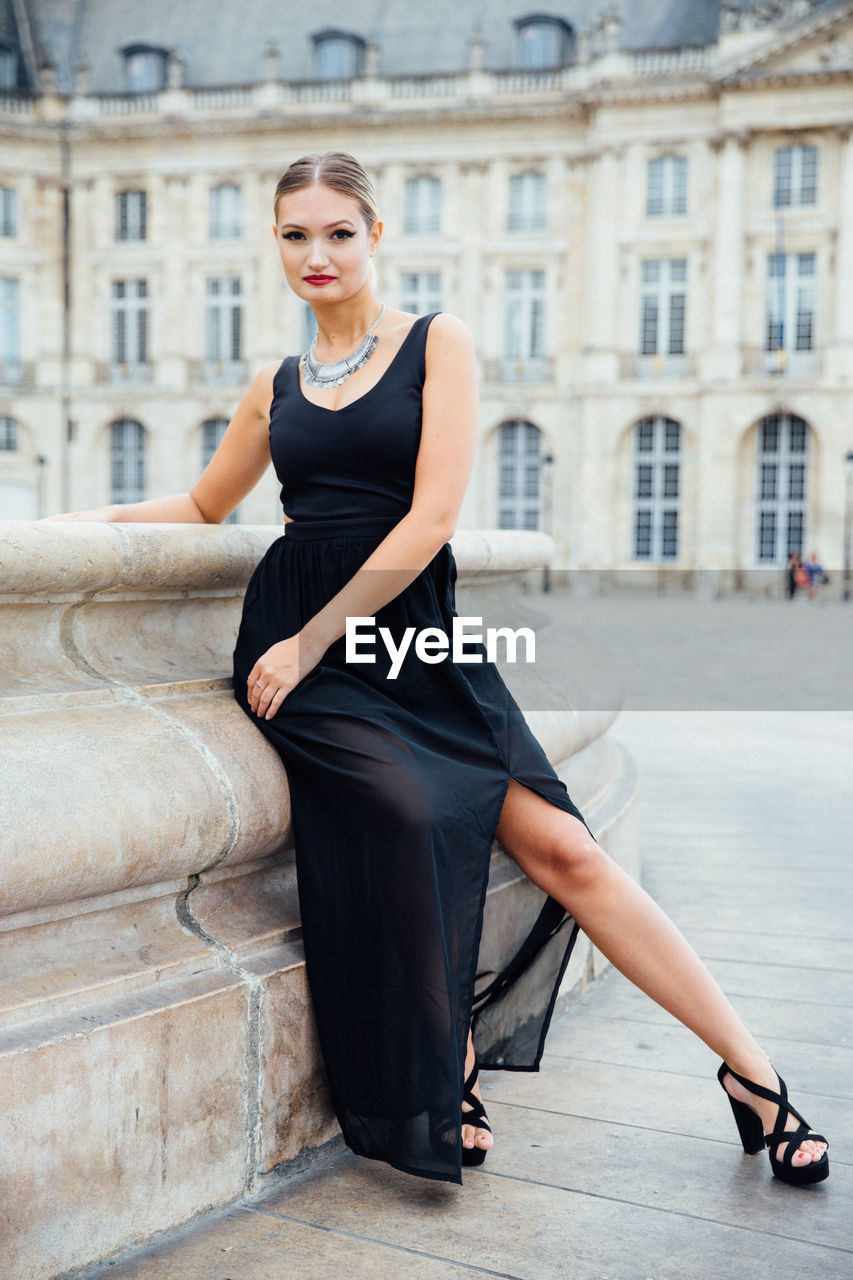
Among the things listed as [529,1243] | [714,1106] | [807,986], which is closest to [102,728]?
[529,1243]

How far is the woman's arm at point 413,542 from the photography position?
88.3 inches

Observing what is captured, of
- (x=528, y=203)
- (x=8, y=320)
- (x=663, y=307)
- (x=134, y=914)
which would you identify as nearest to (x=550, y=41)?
(x=528, y=203)

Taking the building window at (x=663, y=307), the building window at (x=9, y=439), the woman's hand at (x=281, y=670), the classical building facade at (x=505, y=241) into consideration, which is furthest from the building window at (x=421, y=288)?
the woman's hand at (x=281, y=670)

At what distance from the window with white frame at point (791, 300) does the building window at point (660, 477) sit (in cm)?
336

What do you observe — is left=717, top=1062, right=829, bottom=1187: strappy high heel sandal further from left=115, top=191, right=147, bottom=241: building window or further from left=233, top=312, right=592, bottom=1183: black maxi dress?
left=115, top=191, right=147, bottom=241: building window

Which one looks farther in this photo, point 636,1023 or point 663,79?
point 663,79

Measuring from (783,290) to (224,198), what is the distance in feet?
Result: 49.7

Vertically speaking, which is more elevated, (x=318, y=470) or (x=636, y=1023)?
(x=318, y=470)

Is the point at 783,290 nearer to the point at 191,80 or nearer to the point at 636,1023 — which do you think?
the point at 191,80

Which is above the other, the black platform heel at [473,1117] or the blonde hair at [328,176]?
the blonde hair at [328,176]

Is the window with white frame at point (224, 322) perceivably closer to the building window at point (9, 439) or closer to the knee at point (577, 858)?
the building window at point (9, 439)

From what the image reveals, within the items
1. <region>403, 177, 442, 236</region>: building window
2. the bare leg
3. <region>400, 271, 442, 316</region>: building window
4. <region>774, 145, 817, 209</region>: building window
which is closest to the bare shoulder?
the bare leg

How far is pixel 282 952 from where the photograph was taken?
7.25 feet

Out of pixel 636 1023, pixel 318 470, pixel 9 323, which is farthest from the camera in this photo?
pixel 9 323
